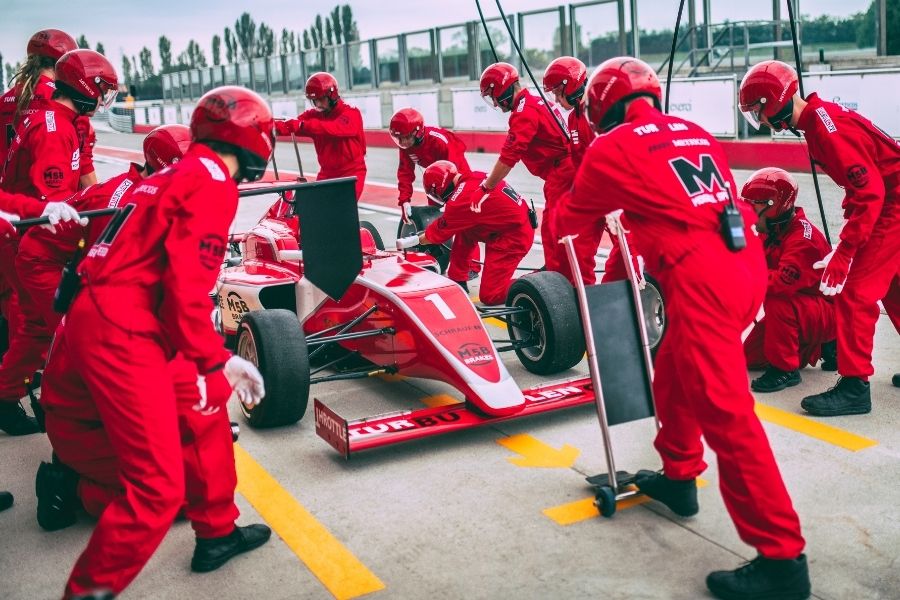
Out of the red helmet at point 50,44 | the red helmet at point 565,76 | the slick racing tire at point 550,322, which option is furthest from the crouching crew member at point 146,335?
the red helmet at point 565,76

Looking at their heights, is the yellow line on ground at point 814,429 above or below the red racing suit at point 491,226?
below

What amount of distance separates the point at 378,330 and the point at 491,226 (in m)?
2.07

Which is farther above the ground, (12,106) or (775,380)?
(12,106)

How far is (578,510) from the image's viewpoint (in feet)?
14.5

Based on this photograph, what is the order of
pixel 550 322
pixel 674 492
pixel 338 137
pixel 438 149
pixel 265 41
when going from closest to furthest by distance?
pixel 674 492, pixel 550 322, pixel 438 149, pixel 338 137, pixel 265 41

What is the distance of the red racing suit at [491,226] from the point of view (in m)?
7.53

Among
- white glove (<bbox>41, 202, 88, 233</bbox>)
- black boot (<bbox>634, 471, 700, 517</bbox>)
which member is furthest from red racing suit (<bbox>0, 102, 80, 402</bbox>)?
black boot (<bbox>634, 471, 700, 517</bbox>)

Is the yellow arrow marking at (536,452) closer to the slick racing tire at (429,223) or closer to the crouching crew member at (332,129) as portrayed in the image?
the slick racing tire at (429,223)

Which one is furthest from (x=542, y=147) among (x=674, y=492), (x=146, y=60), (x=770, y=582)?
(x=146, y=60)

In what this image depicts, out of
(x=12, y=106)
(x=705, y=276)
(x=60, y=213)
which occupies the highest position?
(x=12, y=106)

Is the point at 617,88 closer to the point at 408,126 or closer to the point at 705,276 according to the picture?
the point at 705,276

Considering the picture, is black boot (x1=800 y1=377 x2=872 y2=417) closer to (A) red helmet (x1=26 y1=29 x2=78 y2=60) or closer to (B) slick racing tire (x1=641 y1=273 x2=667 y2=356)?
(B) slick racing tire (x1=641 y1=273 x2=667 y2=356)

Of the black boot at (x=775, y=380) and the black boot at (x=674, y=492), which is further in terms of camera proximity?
the black boot at (x=775, y=380)

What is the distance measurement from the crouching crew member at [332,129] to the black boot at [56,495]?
6.07m
